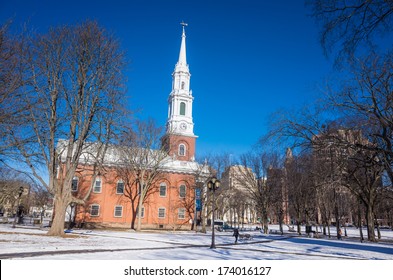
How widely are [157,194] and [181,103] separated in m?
17.8

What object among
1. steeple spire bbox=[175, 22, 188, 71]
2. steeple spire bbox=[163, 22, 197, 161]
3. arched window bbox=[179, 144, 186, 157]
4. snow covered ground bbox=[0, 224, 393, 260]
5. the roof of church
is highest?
steeple spire bbox=[175, 22, 188, 71]

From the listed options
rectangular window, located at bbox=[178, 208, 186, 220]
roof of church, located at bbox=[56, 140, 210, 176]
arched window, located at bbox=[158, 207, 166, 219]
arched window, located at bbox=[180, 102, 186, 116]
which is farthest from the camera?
arched window, located at bbox=[180, 102, 186, 116]

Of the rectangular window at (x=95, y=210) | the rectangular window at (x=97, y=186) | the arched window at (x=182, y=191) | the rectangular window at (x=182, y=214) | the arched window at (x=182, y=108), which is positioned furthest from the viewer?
the arched window at (x=182, y=108)

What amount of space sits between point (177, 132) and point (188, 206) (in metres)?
13.7

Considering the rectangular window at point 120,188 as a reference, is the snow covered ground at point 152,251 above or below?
below

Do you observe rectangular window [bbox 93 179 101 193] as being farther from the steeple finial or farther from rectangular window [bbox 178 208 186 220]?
the steeple finial

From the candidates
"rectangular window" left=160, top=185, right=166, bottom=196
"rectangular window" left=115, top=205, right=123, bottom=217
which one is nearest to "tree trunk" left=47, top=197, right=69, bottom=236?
"rectangular window" left=115, top=205, right=123, bottom=217

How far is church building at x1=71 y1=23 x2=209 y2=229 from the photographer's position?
41.0 meters

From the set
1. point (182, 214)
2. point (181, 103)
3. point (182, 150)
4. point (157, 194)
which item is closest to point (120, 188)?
point (157, 194)

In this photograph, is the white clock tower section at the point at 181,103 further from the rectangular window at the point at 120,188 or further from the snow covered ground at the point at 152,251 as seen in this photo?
the snow covered ground at the point at 152,251

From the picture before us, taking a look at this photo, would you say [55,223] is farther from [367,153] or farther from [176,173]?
[176,173]

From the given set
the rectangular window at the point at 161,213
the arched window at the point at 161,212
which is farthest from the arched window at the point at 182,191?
the rectangular window at the point at 161,213

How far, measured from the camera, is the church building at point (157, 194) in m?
41.0
